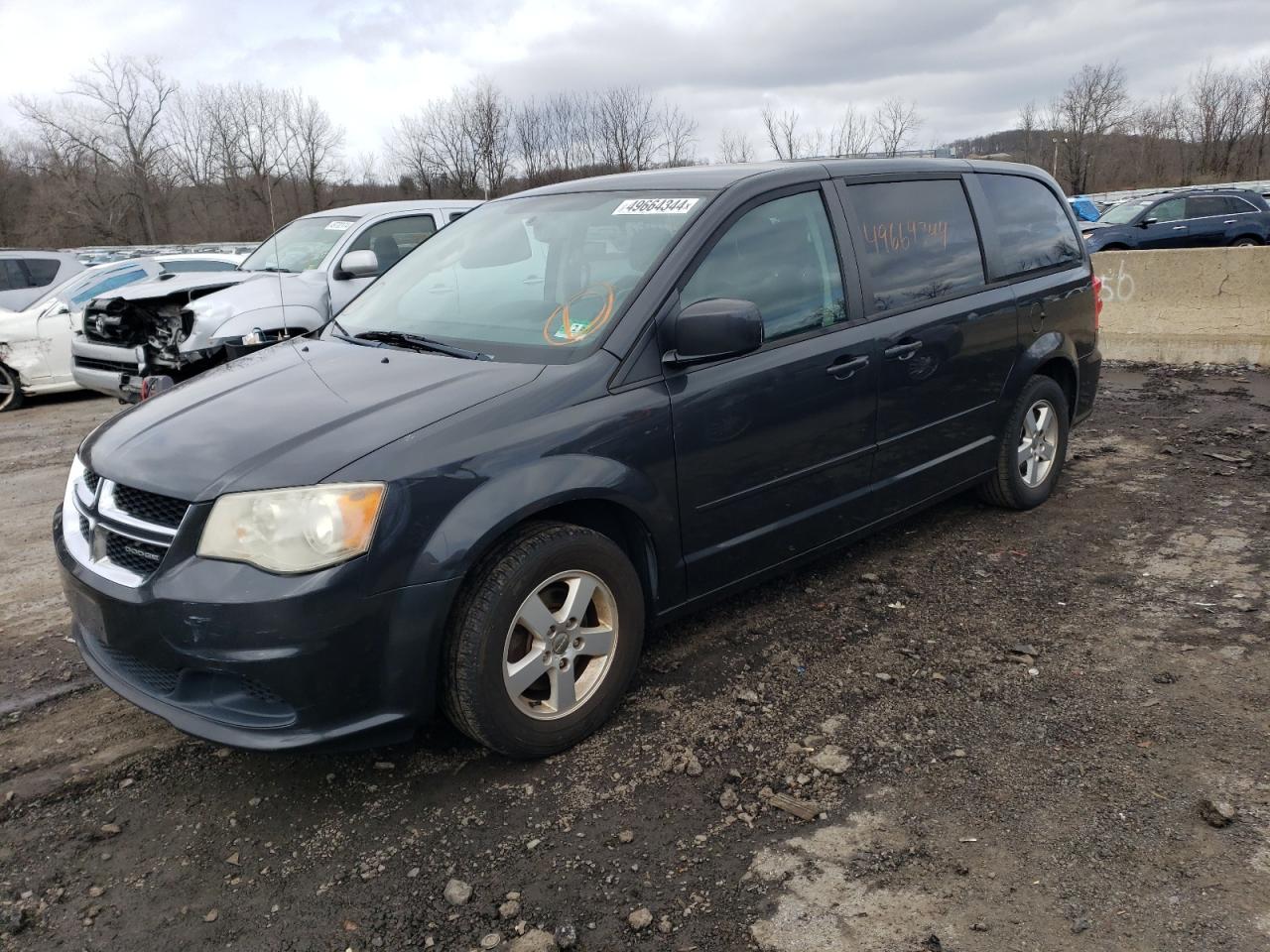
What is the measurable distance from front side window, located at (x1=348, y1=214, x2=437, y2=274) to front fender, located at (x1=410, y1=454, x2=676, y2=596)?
594 centimetres

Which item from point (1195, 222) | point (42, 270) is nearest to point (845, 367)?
point (42, 270)

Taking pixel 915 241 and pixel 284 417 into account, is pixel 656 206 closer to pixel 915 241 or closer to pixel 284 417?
pixel 915 241

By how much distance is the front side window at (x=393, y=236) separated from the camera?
27.6ft

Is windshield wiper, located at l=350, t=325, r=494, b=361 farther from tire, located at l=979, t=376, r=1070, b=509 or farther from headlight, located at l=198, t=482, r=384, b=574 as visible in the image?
tire, located at l=979, t=376, r=1070, b=509

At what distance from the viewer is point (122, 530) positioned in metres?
2.77

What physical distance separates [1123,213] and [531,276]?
2068 cm

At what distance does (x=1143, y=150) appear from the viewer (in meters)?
58.5

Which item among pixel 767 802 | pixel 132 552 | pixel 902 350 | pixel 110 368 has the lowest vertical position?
pixel 767 802

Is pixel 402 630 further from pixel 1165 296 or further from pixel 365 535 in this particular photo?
pixel 1165 296

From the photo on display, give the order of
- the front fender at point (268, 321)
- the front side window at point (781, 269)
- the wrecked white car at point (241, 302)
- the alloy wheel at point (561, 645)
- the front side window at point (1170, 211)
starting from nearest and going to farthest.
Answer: the alloy wheel at point (561, 645) → the front side window at point (781, 269) → the front fender at point (268, 321) → the wrecked white car at point (241, 302) → the front side window at point (1170, 211)

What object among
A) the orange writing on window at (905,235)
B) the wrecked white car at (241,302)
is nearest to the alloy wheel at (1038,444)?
the orange writing on window at (905,235)

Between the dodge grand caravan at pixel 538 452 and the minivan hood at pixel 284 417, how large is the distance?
0.01 meters

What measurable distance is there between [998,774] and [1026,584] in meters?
1.68

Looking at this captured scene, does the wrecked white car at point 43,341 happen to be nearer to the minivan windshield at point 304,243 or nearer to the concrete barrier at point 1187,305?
the minivan windshield at point 304,243
